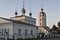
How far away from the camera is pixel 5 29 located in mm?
31359

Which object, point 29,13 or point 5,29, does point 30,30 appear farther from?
point 29,13

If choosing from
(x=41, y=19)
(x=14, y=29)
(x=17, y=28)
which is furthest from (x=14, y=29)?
(x=41, y=19)

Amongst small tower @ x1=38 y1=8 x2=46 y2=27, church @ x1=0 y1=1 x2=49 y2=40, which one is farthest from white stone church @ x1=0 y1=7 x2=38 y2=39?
small tower @ x1=38 y1=8 x2=46 y2=27

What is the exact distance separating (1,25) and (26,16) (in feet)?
47.1

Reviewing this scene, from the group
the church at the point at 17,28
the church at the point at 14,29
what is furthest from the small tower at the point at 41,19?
the church at the point at 14,29

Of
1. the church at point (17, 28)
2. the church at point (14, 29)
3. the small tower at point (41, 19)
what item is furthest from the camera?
the small tower at point (41, 19)

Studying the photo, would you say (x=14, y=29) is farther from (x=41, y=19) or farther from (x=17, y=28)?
(x=41, y=19)

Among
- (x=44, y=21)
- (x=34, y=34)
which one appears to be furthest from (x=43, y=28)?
(x=34, y=34)

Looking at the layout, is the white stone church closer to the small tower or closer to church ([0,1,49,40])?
church ([0,1,49,40])

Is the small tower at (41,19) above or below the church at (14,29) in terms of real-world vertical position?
above

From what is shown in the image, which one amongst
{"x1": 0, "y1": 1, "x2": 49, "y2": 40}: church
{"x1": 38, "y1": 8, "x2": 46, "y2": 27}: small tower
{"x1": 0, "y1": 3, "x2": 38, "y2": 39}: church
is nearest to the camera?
{"x1": 0, "y1": 3, "x2": 38, "y2": 39}: church

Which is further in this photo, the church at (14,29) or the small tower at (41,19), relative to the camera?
the small tower at (41,19)

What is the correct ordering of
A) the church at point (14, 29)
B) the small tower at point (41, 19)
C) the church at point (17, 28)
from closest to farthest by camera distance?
the church at point (14, 29), the church at point (17, 28), the small tower at point (41, 19)

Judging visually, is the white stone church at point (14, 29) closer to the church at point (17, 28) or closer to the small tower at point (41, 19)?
the church at point (17, 28)
